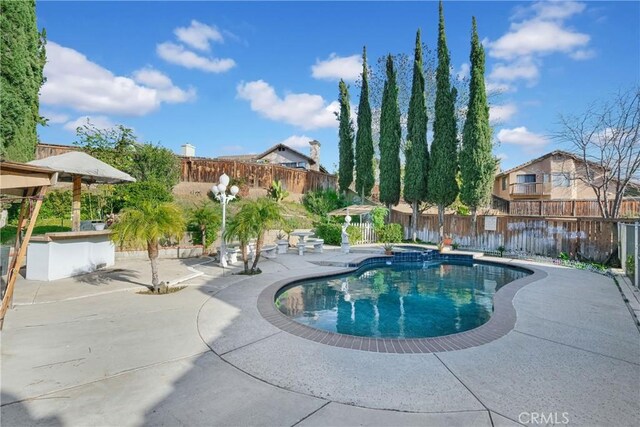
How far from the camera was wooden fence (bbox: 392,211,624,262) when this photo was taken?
1110 centimetres

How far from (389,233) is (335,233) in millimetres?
3500

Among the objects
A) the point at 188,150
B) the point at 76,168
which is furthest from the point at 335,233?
the point at 188,150

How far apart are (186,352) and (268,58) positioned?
15.1m

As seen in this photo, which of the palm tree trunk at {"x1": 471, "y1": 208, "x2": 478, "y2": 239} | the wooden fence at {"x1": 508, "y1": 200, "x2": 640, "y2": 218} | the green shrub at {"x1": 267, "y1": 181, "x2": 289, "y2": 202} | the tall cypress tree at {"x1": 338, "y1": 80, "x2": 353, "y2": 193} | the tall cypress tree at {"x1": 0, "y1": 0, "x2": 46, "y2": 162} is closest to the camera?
the tall cypress tree at {"x1": 0, "y1": 0, "x2": 46, "y2": 162}

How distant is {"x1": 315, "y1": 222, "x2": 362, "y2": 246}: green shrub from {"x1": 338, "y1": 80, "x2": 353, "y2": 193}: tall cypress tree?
10.4m

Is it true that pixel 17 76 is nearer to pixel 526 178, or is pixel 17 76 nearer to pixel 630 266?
pixel 630 266

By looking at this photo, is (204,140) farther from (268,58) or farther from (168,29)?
(168,29)

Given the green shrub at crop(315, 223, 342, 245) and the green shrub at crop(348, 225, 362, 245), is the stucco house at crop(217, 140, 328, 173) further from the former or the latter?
the green shrub at crop(348, 225, 362, 245)

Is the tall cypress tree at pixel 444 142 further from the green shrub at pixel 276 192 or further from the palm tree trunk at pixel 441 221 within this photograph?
the green shrub at pixel 276 192

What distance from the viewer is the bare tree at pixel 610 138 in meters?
12.1

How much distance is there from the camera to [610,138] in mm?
12758

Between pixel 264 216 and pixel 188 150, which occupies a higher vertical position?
pixel 188 150

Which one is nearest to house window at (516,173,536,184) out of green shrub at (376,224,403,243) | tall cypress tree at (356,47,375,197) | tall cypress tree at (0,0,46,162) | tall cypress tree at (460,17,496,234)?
tall cypress tree at (356,47,375,197)

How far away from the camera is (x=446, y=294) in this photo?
26.0 ft
